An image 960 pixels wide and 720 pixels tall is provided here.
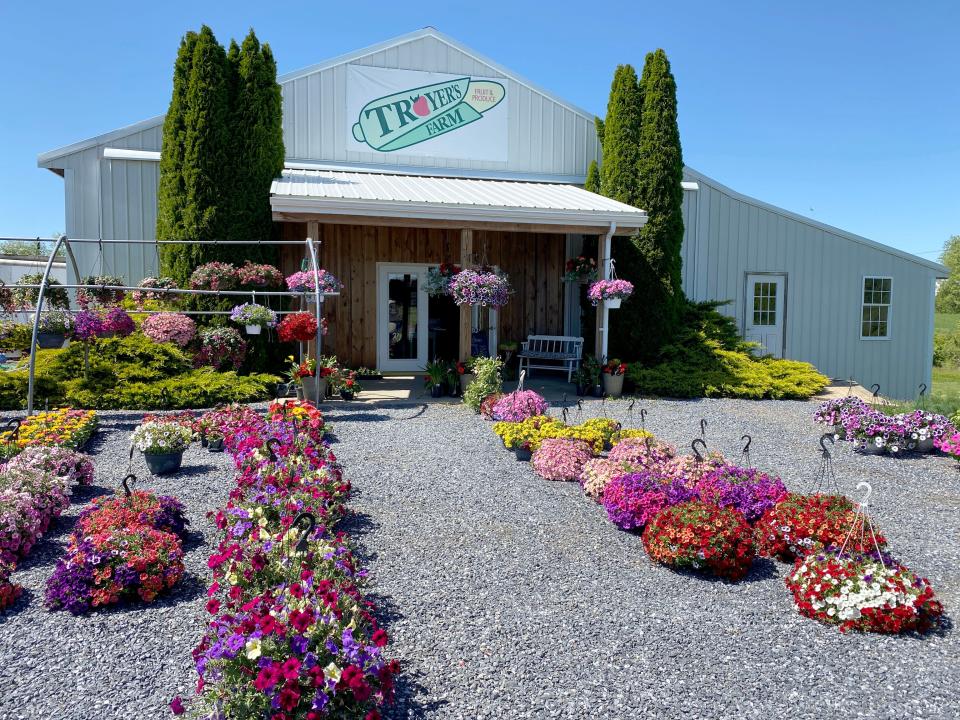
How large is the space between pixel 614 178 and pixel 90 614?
36.7 ft

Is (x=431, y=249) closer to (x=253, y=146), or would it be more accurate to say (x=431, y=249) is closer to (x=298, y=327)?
(x=253, y=146)

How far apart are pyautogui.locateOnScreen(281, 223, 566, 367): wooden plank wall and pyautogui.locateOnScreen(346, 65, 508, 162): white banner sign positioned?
1.59 metres

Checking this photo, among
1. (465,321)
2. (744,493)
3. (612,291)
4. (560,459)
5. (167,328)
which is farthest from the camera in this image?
(612,291)

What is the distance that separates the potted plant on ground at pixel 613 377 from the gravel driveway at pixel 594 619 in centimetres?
467

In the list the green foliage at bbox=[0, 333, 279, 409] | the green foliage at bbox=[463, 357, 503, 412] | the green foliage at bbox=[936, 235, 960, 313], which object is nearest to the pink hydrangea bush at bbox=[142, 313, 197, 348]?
the green foliage at bbox=[0, 333, 279, 409]

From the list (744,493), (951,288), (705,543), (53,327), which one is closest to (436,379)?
(53,327)

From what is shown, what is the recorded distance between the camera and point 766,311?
14500mm

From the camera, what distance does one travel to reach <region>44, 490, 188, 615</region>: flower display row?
3.74 meters

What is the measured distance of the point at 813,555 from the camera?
4078 millimetres

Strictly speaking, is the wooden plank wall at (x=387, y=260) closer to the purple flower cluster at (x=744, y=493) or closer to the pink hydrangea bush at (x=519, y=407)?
the pink hydrangea bush at (x=519, y=407)

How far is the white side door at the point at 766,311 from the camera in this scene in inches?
567

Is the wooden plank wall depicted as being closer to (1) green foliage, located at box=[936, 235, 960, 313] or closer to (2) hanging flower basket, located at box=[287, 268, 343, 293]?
(2) hanging flower basket, located at box=[287, 268, 343, 293]

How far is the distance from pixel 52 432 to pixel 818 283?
1333 centimetres

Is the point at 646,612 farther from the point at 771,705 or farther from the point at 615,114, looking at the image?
the point at 615,114
